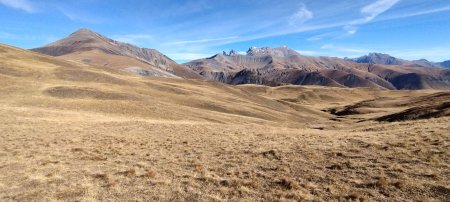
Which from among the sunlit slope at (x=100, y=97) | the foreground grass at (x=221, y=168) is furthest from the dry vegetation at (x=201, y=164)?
the sunlit slope at (x=100, y=97)

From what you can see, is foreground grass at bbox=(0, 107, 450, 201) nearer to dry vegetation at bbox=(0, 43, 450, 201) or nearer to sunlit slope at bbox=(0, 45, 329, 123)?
dry vegetation at bbox=(0, 43, 450, 201)

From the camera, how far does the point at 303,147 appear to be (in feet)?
77.4

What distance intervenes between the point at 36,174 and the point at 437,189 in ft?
64.9

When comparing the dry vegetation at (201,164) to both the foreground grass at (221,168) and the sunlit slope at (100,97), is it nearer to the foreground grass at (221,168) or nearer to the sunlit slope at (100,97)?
the foreground grass at (221,168)

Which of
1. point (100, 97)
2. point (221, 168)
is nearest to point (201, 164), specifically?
point (221, 168)

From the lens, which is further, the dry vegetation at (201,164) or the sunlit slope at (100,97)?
the sunlit slope at (100,97)

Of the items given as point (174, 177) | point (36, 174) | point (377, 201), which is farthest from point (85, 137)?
point (377, 201)

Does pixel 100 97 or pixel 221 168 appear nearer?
pixel 221 168

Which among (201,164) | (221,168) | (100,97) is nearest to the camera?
(221,168)

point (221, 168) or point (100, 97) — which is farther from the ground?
point (100, 97)

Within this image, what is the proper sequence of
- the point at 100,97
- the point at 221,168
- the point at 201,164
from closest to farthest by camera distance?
the point at 221,168 → the point at 201,164 → the point at 100,97

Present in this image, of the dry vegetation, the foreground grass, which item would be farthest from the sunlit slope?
the foreground grass

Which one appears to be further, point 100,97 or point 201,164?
point 100,97

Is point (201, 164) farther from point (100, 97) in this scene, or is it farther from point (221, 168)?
point (100, 97)
